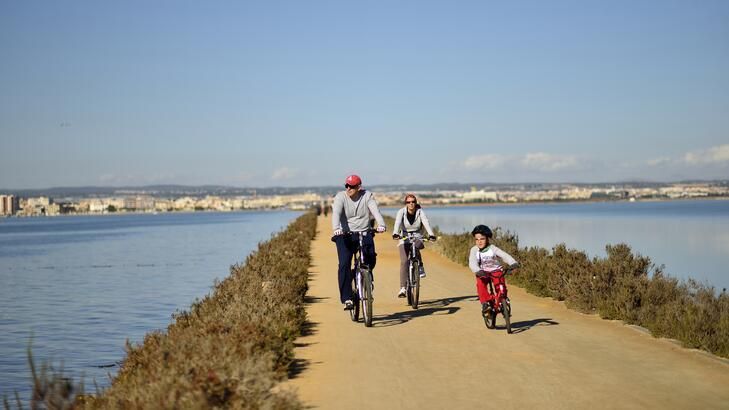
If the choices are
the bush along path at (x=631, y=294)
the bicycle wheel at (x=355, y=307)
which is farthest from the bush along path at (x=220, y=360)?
the bush along path at (x=631, y=294)

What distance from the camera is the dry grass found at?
256 inches

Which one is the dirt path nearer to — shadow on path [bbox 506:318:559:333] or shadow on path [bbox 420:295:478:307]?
shadow on path [bbox 506:318:559:333]

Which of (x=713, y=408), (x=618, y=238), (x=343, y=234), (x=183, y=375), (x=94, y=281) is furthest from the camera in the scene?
(x=618, y=238)

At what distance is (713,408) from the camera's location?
7473 mm

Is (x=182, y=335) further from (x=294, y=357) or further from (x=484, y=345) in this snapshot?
(x=484, y=345)

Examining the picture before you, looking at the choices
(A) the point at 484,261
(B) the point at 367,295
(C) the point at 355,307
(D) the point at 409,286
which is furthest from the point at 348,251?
(D) the point at 409,286

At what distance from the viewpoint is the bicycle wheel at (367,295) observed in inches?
488

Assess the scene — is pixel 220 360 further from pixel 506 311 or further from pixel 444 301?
pixel 444 301

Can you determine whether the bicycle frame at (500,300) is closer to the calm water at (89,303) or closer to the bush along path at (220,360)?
the bush along path at (220,360)

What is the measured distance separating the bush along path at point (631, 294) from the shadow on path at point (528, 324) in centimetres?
90

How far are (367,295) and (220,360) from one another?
16.3 feet

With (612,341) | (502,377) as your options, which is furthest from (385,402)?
(612,341)

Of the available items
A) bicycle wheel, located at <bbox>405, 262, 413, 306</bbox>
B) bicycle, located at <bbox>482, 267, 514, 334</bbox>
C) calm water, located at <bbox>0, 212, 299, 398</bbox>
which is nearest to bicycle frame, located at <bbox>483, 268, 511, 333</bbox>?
bicycle, located at <bbox>482, 267, 514, 334</bbox>

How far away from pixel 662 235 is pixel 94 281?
35851mm
